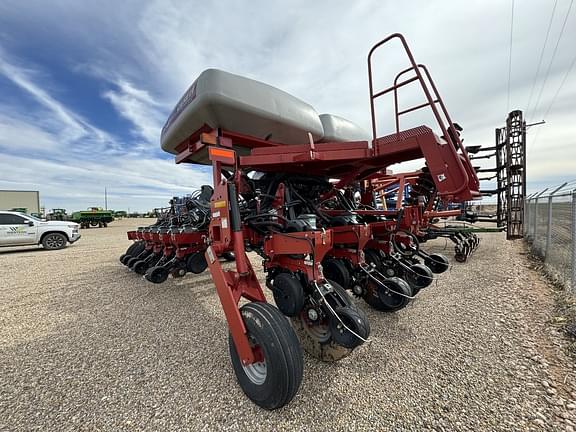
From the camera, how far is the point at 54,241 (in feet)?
38.9

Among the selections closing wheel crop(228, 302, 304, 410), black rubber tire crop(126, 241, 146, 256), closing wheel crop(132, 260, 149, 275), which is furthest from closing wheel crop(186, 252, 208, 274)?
closing wheel crop(228, 302, 304, 410)

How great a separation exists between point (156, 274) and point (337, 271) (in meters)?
3.47

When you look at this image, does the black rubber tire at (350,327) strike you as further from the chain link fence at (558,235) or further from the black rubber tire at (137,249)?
the black rubber tire at (137,249)

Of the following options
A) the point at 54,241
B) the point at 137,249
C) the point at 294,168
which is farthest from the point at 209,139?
the point at 54,241

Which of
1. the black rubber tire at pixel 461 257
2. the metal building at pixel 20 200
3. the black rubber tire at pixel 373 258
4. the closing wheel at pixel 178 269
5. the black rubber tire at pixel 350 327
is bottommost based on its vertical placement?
the black rubber tire at pixel 461 257

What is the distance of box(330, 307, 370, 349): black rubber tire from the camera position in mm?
2117

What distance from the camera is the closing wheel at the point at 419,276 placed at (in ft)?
12.1

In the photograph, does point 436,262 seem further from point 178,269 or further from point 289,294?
point 178,269

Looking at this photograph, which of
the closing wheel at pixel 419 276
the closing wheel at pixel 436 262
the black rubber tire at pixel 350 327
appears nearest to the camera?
the black rubber tire at pixel 350 327

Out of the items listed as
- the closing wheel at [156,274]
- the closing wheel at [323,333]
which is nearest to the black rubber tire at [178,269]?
the closing wheel at [156,274]

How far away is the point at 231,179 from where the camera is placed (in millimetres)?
2727

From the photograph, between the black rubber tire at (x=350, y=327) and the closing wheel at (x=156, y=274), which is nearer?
the black rubber tire at (x=350, y=327)

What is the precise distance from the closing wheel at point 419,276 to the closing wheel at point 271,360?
238 cm

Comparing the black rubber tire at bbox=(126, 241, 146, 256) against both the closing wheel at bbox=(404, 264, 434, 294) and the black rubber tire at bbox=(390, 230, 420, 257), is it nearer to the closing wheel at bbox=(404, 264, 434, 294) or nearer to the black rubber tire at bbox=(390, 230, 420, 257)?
the black rubber tire at bbox=(390, 230, 420, 257)
